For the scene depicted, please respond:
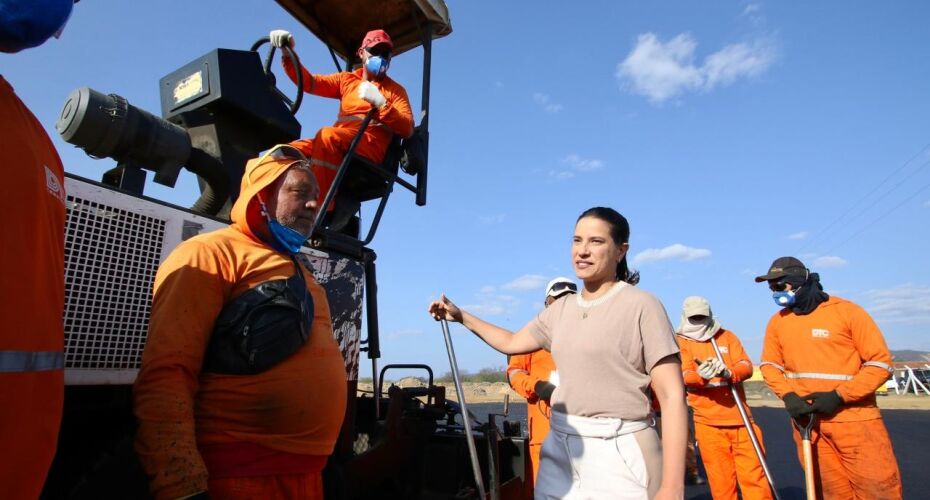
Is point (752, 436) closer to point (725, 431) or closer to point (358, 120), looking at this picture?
point (725, 431)

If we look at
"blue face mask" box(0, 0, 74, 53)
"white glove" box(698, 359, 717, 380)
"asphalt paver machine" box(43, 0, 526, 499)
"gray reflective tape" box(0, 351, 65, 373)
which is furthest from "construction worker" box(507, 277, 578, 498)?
"blue face mask" box(0, 0, 74, 53)

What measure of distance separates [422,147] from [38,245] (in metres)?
3.05

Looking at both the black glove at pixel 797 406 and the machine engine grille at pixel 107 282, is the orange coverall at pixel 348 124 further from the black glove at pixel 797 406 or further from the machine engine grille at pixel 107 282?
the black glove at pixel 797 406

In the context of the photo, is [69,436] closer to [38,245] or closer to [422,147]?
[38,245]

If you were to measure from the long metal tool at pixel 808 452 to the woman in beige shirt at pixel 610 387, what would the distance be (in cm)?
273

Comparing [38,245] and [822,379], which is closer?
[38,245]

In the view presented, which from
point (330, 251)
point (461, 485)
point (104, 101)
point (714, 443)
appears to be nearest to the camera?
point (104, 101)

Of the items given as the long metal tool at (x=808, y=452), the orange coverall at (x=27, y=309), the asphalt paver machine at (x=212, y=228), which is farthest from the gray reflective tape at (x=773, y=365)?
the orange coverall at (x=27, y=309)

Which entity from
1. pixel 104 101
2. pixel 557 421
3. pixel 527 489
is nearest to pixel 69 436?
pixel 104 101

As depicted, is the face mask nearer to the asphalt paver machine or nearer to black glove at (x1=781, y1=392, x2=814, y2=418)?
the asphalt paver machine

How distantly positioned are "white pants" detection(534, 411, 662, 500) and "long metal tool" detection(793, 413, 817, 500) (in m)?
2.70

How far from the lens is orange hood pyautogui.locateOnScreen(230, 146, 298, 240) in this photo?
1.92 meters

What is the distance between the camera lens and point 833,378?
393cm

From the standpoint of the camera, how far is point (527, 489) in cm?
415
